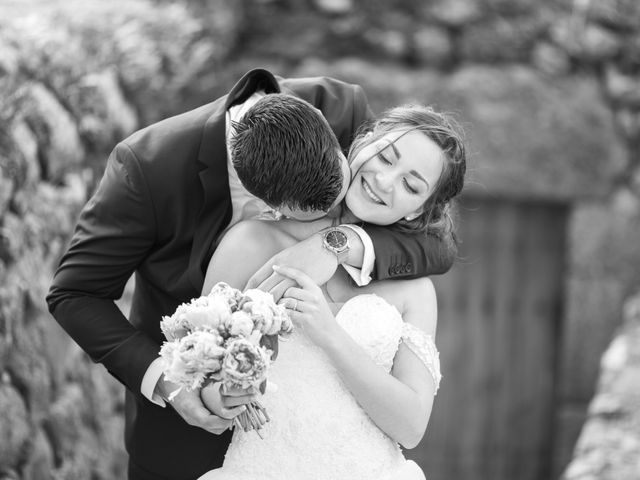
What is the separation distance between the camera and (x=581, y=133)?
555cm

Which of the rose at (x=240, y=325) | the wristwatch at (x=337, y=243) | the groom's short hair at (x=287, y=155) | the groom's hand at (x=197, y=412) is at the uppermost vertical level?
the groom's short hair at (x=287, y=155)

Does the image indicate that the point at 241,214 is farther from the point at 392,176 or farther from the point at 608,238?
the point at 608,238

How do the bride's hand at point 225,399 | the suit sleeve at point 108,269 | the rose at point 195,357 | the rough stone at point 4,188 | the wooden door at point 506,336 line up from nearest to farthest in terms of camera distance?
the rose at point 195,357 → the bride's hand at point 225,399 → the suit sleeve at point 108,269 → the rough stone at point 4,188 → the wooden door at point 506,336

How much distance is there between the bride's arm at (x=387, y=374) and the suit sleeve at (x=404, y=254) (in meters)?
0.07

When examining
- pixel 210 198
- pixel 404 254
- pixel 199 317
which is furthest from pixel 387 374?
pixel 210 198

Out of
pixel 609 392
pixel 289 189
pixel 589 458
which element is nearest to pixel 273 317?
pixel 289 189

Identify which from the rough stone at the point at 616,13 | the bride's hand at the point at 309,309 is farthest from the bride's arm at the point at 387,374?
the rough stone at the point at 616,13

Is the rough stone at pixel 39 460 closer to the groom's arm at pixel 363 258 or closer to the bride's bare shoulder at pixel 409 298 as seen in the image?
the groom's arm at pixel 363 258

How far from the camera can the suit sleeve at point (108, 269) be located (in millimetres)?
2568

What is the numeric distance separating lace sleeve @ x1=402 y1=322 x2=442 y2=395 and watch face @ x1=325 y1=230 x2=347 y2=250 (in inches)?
11.0

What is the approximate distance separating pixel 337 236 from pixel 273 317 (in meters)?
0.39

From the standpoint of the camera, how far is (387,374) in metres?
2.46

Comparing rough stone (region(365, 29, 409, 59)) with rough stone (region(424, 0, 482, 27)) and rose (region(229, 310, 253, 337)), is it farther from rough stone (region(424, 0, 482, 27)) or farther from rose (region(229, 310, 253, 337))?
rose (region(229, 310, 253, 337))

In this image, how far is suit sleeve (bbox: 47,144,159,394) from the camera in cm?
257
